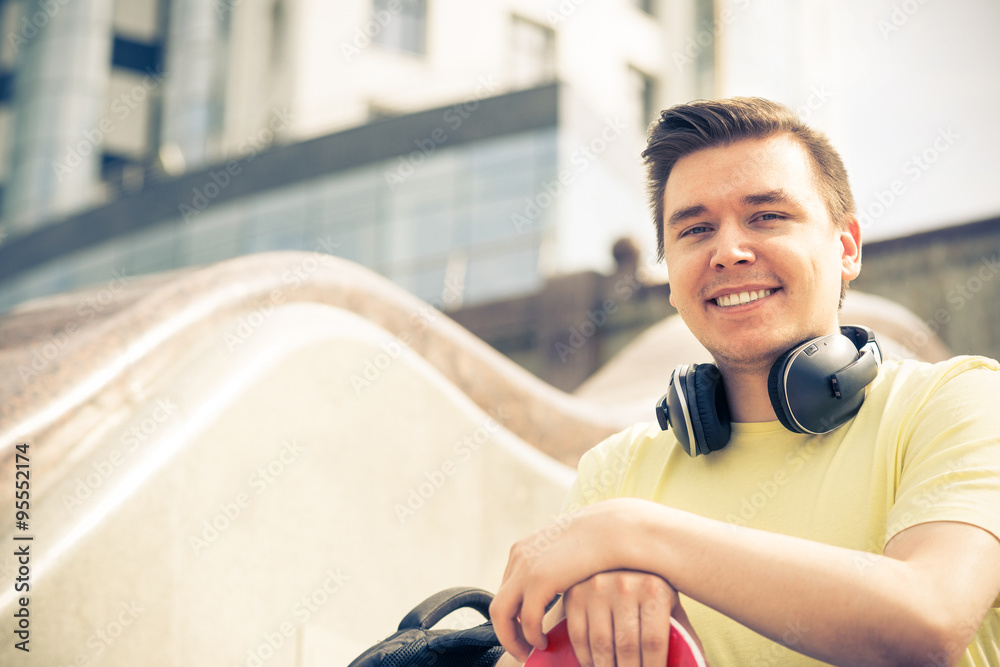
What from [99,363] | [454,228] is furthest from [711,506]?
[454,228]

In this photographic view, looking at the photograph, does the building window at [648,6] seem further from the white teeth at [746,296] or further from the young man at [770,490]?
the white teeth at [746,296]

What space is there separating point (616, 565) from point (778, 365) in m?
0.64

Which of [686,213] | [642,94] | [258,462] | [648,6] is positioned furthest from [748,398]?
[648,6]

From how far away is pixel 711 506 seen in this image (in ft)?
6.06

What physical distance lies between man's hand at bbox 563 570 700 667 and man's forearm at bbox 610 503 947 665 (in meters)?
0.03

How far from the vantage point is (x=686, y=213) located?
6.39 feet

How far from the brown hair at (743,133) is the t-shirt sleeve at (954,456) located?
0.54 meters

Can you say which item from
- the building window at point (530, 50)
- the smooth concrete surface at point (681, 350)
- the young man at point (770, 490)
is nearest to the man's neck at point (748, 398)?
the young man at point (770, 490)

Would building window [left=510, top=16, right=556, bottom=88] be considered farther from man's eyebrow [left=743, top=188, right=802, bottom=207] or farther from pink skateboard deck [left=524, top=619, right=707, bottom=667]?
pink skateboard deck [left=524, top=619, right=707, bottom=667]

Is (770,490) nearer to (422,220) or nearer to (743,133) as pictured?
(743,133)

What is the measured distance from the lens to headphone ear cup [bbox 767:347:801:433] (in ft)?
5.79

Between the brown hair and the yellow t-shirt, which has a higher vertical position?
the brown hair

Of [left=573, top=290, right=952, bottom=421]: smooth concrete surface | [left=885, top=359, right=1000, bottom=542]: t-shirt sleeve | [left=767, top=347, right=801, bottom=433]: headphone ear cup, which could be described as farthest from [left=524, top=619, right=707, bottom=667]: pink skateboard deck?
[left=573, top=290, right=952, bottom=421]: smooth concrete surface

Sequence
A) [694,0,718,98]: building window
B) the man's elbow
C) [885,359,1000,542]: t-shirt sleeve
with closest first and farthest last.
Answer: the man's elbow → [885,359,1000,542]: t-shirt sleeve → [694,0,718,98]: building window
